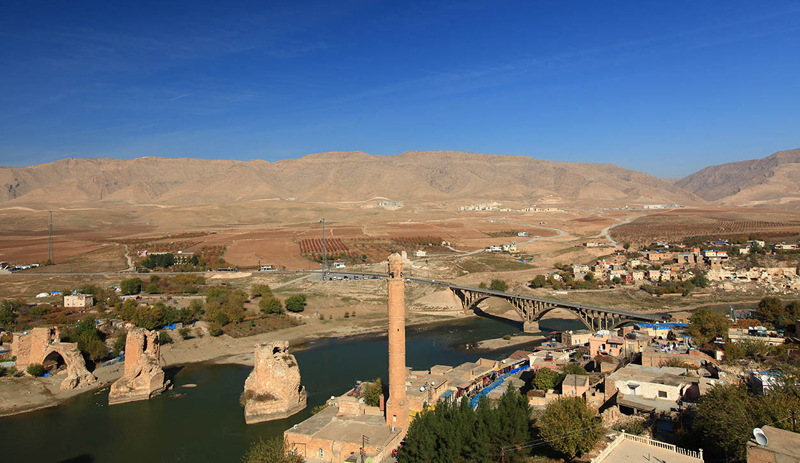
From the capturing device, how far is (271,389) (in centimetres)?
2900

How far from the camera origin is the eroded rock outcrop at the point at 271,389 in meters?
28.3

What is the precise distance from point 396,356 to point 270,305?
31.3m

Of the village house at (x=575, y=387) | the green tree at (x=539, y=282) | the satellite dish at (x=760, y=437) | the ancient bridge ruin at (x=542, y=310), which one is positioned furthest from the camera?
the green tree at (x=539, y=282)

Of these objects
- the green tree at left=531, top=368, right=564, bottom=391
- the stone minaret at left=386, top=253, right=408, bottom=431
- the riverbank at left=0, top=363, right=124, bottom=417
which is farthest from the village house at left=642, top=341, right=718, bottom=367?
the riverbank at left=0, top=363, right=124, bottom=417

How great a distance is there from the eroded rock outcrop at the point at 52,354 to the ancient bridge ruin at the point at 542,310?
34193mm

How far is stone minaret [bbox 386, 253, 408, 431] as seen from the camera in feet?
76.8

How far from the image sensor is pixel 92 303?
170 feet

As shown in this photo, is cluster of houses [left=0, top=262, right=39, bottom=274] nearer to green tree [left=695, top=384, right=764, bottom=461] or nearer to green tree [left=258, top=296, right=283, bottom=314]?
green tree [left=258, top=296, right=283, bottom=314]

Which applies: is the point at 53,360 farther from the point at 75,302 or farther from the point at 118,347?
the point at 75,302

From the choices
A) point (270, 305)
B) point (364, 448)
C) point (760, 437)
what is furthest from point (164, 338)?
point (760, 437)

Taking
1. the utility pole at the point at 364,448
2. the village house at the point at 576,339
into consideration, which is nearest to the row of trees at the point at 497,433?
the utility pole at the point at 364,448

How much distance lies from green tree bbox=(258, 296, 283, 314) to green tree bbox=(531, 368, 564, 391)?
31239 mm

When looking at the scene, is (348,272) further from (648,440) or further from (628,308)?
(648,440)

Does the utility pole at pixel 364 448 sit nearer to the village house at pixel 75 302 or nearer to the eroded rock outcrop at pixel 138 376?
the eroded rock outcrop at pixel 138 376
